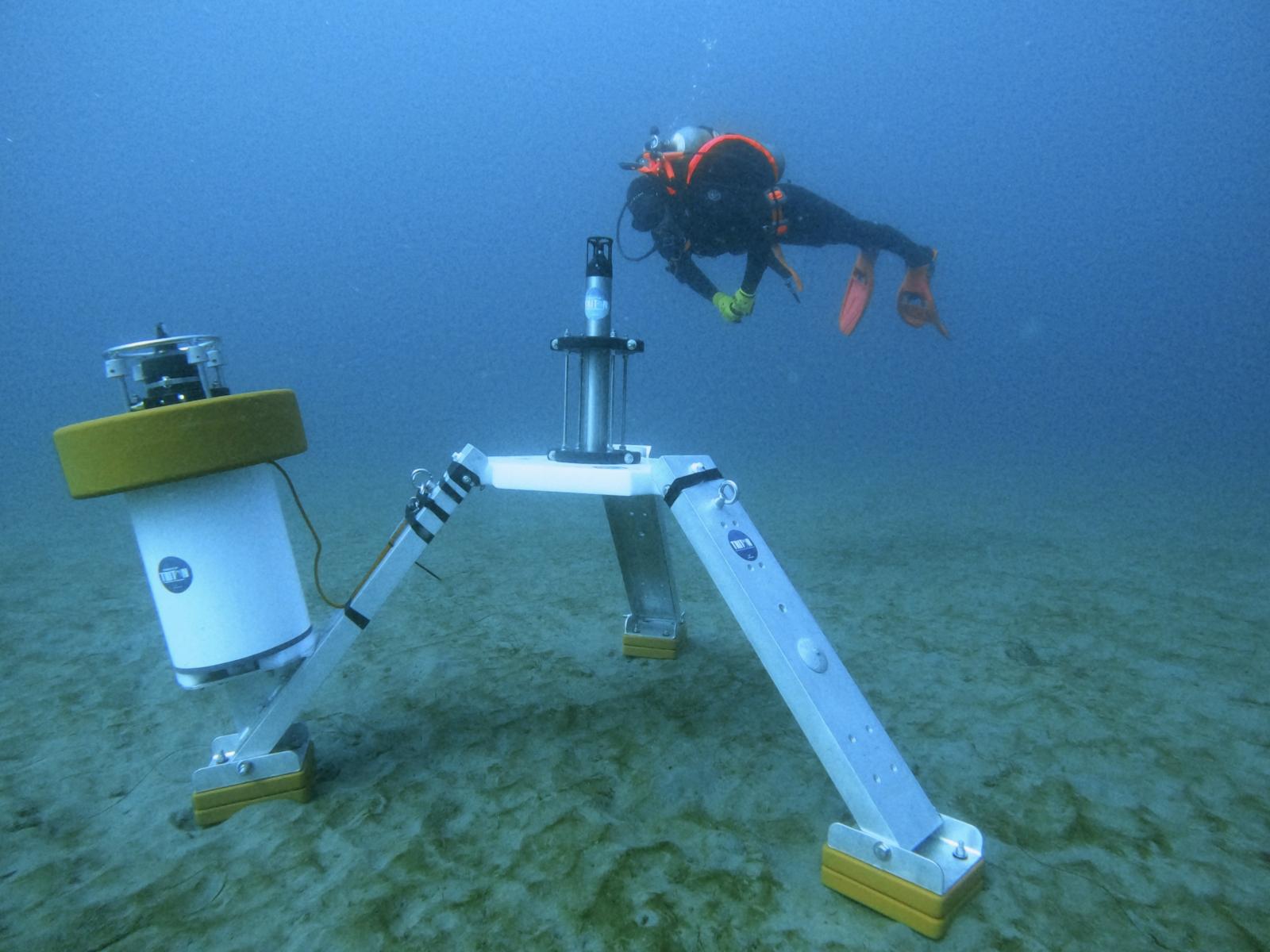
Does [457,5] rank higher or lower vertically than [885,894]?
higher

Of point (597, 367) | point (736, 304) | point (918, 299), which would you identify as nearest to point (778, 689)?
point (597, 367)

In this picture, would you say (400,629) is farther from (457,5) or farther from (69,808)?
A: (457,5)

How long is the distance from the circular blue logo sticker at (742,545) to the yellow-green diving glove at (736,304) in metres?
2.61

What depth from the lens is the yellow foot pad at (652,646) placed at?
3.15m

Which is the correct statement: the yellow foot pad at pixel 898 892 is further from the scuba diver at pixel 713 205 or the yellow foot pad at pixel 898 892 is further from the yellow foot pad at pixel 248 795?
the scuba diver at pixel 713 205

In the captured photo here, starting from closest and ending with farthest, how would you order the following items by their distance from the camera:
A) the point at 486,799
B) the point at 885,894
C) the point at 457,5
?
the point at 885,894
the point at 486,799
the point at 457,5

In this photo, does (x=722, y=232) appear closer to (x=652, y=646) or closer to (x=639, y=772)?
(x=652, y=646)

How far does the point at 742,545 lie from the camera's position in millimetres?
1896

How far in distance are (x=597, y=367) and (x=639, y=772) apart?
1.42 meters

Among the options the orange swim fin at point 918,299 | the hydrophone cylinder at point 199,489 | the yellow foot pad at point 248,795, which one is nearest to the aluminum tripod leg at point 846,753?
the hydrophone cylinder at point 199,489

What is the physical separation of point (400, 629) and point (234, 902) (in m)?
1.96

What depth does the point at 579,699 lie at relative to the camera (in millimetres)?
2779

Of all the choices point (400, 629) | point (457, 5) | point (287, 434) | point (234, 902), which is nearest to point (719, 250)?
point (400, 629)

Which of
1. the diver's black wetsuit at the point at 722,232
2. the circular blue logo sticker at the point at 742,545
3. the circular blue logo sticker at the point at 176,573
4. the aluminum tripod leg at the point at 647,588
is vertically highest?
the diver's black wetsuit at the point at 722,232
